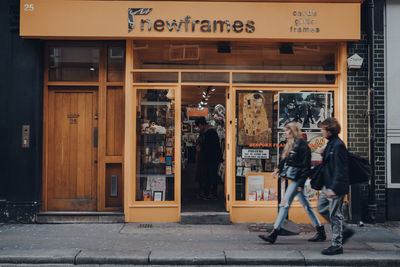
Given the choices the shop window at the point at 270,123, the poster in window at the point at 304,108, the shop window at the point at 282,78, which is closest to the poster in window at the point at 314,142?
the shop window at the point at 270,123

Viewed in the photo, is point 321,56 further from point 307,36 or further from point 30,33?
point 30,33

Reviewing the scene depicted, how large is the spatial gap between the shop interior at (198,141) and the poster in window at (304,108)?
1.66 meters

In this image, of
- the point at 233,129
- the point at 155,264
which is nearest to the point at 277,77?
the point at 233,129

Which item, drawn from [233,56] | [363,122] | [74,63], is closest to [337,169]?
[363,122]

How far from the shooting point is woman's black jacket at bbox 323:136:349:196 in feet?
19.5

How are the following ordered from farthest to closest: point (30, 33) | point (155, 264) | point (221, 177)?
point (221, 177)
point (30, 33)
point (155, 264)

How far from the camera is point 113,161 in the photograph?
8539mm

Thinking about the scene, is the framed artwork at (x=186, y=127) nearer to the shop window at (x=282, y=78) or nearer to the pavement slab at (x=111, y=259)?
the shop window at (x=282, y=78)

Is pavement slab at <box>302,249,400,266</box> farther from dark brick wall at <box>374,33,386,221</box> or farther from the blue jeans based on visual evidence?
dark brick wall at <box>374,33,386,221</box>

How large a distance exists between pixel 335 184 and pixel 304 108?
2.85m

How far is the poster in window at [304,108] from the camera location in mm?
8516

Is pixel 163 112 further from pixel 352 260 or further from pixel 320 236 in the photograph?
pixel 352 260

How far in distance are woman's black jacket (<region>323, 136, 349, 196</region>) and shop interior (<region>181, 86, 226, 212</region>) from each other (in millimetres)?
3300

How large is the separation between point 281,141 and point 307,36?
6.97 ft
